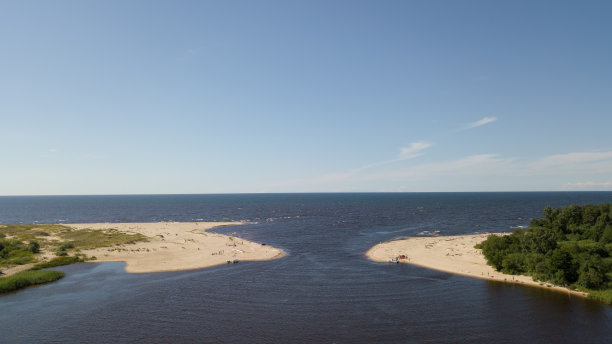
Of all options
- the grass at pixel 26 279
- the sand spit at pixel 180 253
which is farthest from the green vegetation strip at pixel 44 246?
the sand spit at pixel 180 253

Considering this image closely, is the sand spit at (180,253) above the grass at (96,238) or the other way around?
the other way around

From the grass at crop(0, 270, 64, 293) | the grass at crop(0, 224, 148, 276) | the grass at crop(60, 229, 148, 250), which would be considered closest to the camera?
the grass at crop(0, 270, 64, 293)

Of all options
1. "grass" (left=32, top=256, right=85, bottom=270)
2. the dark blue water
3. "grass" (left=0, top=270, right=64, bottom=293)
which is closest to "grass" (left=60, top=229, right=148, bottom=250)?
"grass" (left=32, top=256, right=85, bottom=270)

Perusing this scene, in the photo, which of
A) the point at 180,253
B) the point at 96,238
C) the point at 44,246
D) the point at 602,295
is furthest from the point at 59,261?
the point at 602,295

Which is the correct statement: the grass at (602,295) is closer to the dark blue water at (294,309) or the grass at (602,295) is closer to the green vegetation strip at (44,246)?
the dark blue water at (294,309)

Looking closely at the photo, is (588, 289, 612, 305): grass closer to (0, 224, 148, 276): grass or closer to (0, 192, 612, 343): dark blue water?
(0, 192, 612, 343): dark blue water

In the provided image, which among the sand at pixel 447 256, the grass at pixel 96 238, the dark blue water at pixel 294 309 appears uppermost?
the grass at pixel 96 238

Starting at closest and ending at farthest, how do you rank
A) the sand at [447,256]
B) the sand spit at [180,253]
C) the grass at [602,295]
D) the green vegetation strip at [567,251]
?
the grass at [602,295], the green vegetation strip at [567,251], the sand at [447,256], the sand spit at [180,253]
